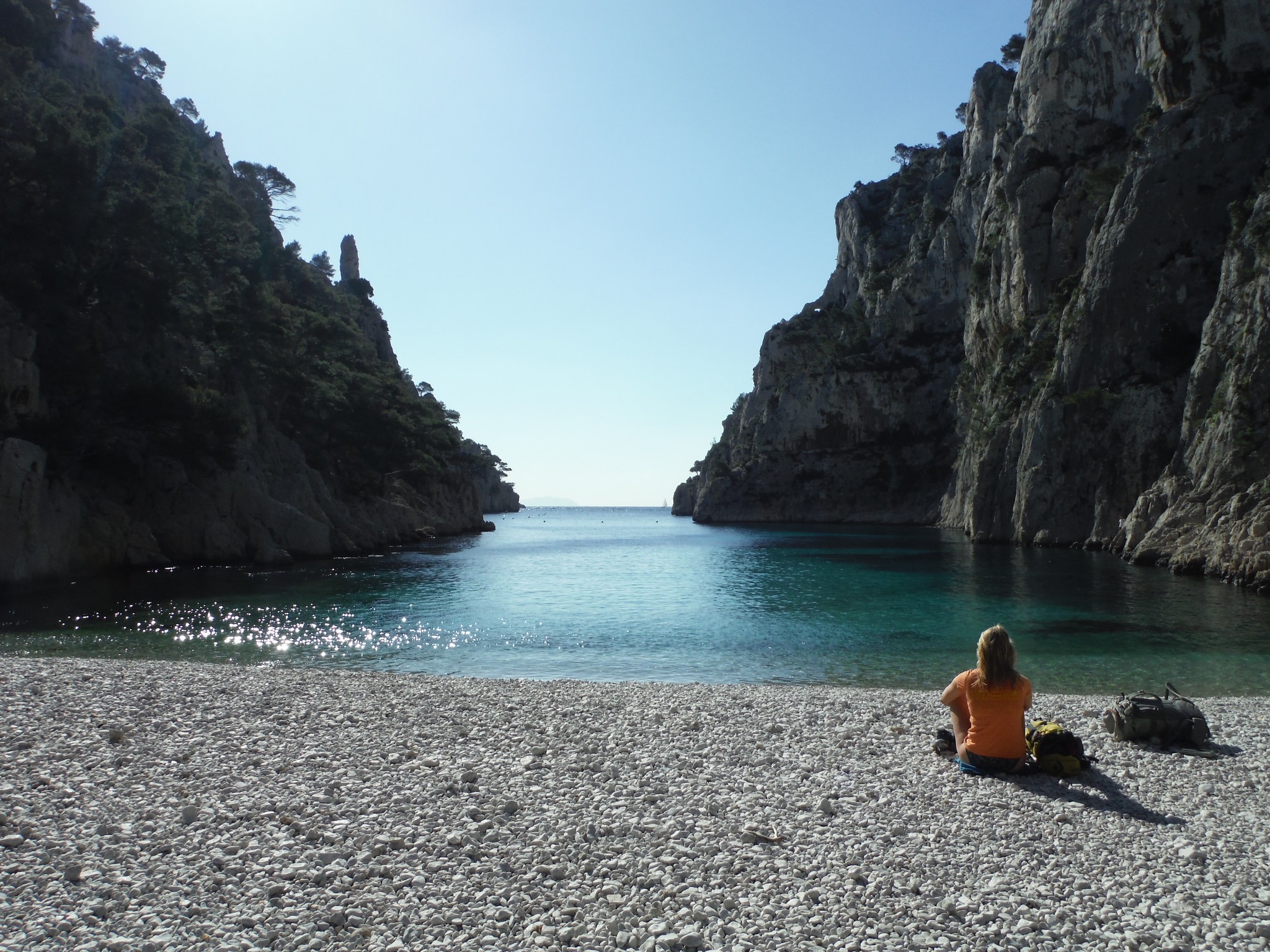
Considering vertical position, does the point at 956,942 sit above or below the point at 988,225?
below

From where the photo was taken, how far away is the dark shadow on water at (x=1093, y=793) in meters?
7.17

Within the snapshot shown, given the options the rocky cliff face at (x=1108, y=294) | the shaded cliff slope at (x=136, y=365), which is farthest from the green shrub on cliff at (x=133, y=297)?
the rocky cliff face at (x=1108, y=294)

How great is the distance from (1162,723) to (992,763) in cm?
290

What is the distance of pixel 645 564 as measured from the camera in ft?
175

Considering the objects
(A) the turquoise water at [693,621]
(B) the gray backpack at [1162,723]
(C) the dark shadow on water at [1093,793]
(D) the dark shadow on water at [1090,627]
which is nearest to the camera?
(C) the dark shadow on water at [1093,793]

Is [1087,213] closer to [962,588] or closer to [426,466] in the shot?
[962,588]

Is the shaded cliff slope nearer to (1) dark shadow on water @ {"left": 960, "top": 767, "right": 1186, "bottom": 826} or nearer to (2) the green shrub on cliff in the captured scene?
(2) the green shrub on cliff

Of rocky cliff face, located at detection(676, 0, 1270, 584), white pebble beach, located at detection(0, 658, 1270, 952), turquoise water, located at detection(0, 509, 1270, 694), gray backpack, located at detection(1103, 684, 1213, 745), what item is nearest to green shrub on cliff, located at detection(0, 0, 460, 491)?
turquoise water, located at detection(0, 509, 1270, 694)

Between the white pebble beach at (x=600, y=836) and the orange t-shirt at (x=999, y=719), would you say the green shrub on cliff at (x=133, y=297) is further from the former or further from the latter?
the orange t-shirt at (x=999, y=719)

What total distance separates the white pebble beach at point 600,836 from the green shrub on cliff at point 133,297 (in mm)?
31119

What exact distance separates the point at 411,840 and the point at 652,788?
2.51 meters

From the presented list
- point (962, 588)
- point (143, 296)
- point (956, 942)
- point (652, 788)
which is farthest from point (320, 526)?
point (956, 942)

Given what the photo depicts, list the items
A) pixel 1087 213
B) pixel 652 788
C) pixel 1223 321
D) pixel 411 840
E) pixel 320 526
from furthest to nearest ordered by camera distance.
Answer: pixel 1087 213, pixel 320 526, pixel 1223 321, pixel 652 788, pixel 411 840

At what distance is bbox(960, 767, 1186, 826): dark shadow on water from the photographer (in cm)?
717
